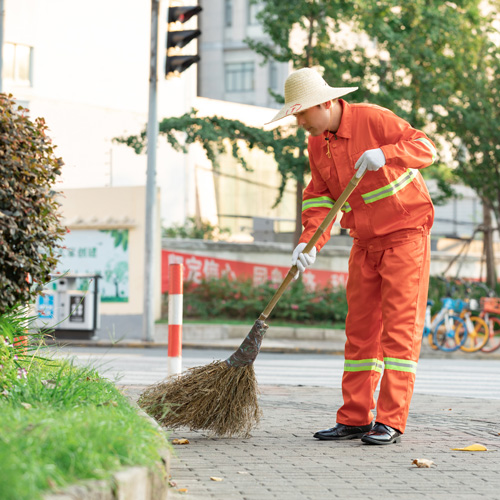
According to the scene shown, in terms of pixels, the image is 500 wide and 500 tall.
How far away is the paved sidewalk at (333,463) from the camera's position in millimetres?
4016

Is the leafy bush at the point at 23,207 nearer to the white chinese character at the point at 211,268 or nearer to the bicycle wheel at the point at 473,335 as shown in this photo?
the bicycle wheel at the point at 473,335

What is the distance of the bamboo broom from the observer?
5309mm

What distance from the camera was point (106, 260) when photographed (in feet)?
61.8

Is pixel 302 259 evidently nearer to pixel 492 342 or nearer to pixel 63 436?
pixel 63 436

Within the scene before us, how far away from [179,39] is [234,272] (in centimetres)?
764

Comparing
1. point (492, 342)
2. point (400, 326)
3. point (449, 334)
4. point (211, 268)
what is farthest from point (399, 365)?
point (211, 268)

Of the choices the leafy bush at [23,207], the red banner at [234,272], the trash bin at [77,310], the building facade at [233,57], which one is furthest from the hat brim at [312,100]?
the building facade at [233,57]

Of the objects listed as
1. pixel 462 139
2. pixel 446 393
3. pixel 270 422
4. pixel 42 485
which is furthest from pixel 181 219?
pixel 42 485

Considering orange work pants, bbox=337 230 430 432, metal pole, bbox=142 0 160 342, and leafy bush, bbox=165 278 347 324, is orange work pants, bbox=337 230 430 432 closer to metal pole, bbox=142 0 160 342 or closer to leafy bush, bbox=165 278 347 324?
metal pole, bbox=142 0 160 342

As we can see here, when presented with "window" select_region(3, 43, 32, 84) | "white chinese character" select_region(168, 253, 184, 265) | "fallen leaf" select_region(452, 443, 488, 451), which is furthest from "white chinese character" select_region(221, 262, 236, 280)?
"fallen leaf" select_region(452, 443, 488, 451)

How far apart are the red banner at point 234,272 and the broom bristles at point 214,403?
14.5 metres

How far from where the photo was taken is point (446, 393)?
28.9 feet

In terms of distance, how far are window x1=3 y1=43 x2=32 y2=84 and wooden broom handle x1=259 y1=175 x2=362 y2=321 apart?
2509 centimetres

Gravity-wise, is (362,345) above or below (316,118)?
below
